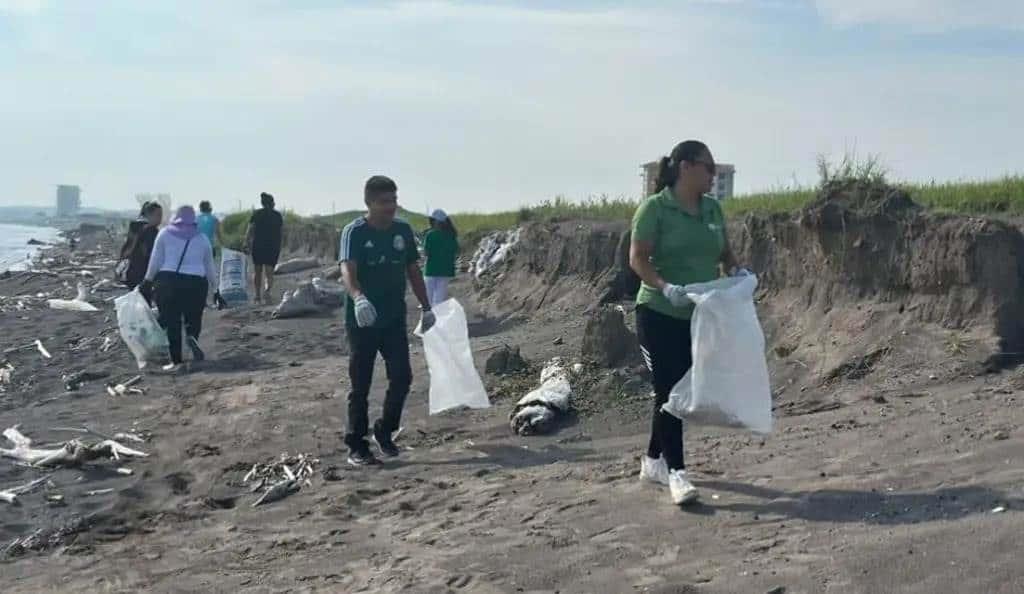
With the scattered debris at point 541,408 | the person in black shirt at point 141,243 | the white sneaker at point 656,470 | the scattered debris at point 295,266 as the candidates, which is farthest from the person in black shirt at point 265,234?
the white sneaker at point 656,470

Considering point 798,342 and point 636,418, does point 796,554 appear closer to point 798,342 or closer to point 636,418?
point 636,418

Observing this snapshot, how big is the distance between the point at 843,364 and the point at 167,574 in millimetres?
4755

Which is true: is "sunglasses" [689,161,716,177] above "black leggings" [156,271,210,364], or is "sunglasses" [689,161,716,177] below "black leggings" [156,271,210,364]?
above

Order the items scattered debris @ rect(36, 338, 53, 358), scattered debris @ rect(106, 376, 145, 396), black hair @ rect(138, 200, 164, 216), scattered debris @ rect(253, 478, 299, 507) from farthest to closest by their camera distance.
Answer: scattered debris @ rect(36, 338, 53, 358) → black hair @ rect(138, 200, 164, 216) → scattered debris @ rect(106, 376, 145, 396) → scattered debris @ rect(253, 478, 299, 507)

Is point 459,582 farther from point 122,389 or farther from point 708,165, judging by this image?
point 122,389

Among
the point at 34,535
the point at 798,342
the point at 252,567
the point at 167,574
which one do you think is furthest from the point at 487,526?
the point at 798,342

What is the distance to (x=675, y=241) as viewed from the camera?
5.38 meters

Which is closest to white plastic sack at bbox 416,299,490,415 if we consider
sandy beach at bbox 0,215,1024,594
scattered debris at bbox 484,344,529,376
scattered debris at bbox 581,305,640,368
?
sandy beach at bbox 0,215,1024,594

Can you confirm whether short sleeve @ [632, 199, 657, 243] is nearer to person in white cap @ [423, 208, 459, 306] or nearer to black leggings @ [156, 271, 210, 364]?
black leggings @ [156, 271, 210, 364]

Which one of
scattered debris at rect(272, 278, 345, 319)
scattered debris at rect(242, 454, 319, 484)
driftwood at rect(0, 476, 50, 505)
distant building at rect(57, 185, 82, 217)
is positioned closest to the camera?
driftwood at rect(0, 476, 50, 505)

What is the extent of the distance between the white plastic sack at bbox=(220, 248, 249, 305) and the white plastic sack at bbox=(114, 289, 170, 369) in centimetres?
392

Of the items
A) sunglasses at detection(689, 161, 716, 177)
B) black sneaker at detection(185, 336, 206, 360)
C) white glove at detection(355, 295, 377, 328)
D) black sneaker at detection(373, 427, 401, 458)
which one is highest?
sunglasses at detection(689, 161, 716, 177)

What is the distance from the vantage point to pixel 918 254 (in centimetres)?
824

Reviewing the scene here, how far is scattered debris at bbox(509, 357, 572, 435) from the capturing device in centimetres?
798
